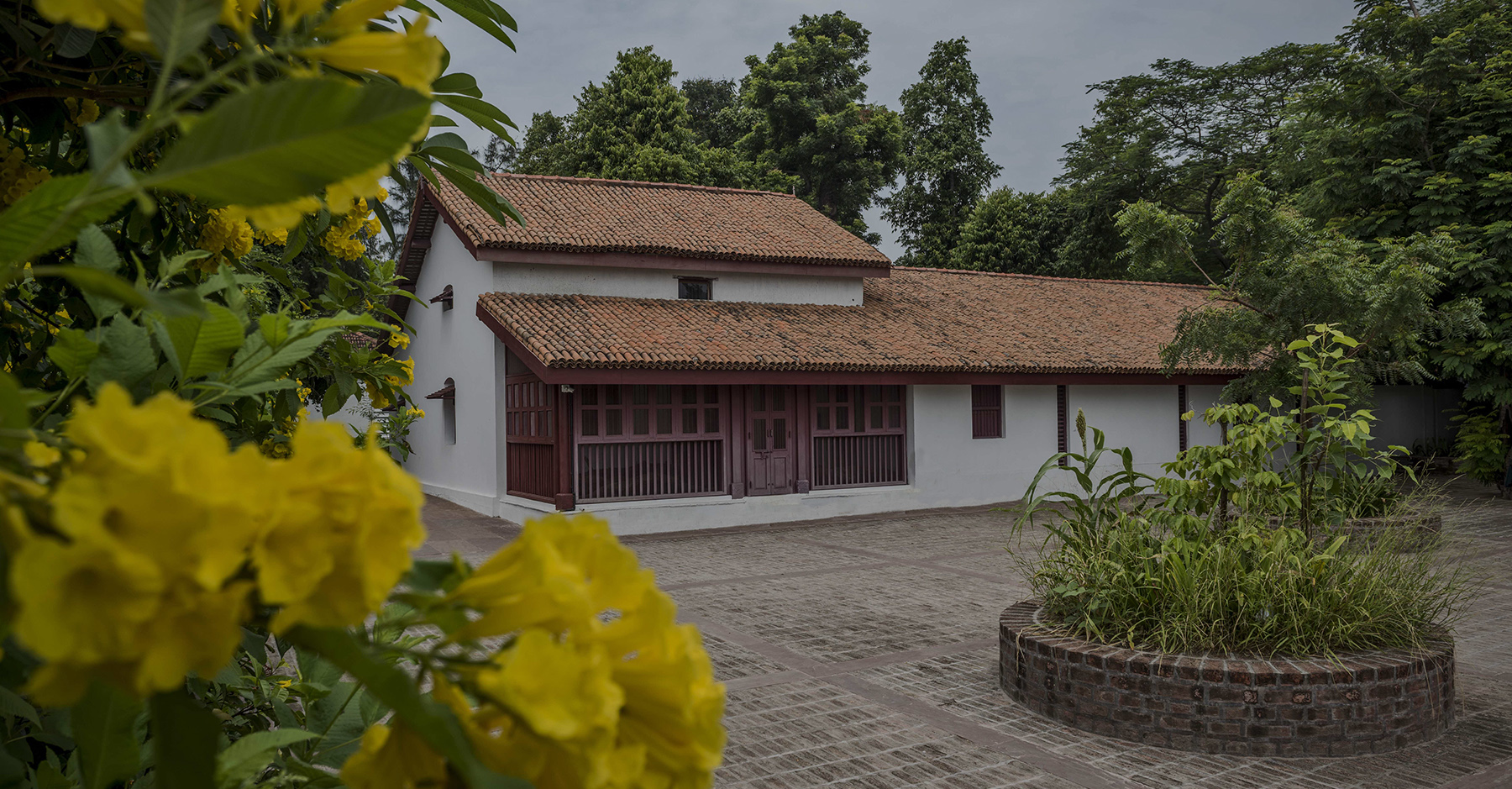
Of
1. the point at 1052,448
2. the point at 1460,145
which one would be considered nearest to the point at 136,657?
the point at 1052,448

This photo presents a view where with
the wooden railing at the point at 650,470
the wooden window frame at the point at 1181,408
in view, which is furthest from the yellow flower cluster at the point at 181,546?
the wooden window frame at the point at 1181,408

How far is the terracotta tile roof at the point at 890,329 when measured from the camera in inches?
520

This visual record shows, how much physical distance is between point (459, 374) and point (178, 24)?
54.8 feet

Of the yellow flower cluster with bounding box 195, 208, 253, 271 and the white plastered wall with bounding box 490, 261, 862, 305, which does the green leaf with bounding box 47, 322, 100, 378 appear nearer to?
the yellow flower cluster with bounding box 195, 208, 253, 271

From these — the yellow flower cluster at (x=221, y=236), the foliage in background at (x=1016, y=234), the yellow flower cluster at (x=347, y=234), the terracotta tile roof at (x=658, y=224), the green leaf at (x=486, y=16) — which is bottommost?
the yellow flower cluster at (x=221, y=236)

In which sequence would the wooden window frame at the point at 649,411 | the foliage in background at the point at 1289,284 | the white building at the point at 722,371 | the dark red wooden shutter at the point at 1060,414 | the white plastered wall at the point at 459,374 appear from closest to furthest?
the foliage in background at the point at 1289,284 → the wooden window frame at the point at 649,411 → the white building at the point at 722,371 → the white plastered wall at the point at 459,374 → the dark red wooden shutter at the point at 1060,414

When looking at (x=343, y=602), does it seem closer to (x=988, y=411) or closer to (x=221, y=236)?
(x=221, y=236)

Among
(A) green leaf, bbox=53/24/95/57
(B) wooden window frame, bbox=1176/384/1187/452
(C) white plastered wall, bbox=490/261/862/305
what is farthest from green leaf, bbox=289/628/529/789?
(B) wooden window frame, bbox=1176/384/1187/452

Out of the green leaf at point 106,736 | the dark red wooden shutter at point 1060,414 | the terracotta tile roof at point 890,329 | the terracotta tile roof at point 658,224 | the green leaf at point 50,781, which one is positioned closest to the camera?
the green leaf at point 106,736

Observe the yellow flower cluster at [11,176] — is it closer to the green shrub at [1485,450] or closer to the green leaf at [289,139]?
the green leaf at [289,139]

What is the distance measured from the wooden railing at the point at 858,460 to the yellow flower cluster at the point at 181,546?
47.9 ft

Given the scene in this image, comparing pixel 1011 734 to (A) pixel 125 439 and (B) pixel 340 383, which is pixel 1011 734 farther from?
(A) pixel 125 439

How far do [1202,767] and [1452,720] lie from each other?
60.4 inches

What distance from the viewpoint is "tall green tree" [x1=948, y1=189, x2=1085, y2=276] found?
28.4 m
